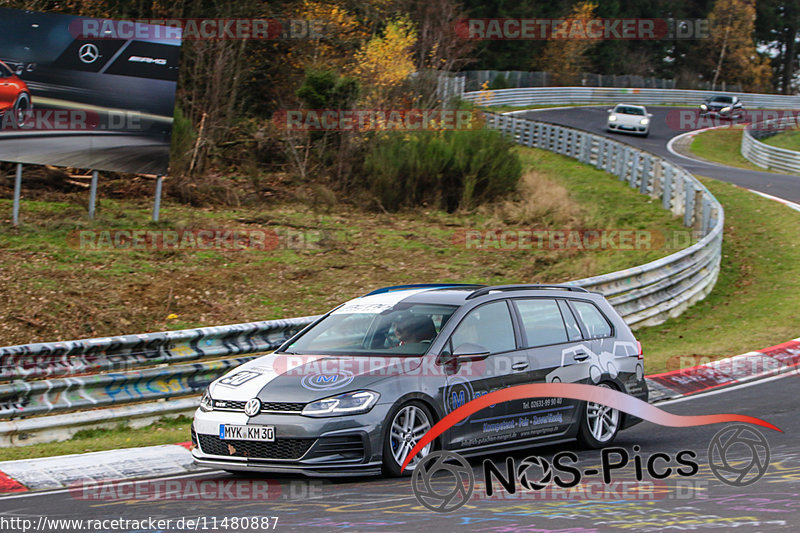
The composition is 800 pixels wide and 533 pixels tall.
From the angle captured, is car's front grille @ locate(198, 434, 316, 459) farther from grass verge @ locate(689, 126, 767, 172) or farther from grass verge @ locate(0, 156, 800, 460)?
grass verge @ locate(689, 126, 767, 172)

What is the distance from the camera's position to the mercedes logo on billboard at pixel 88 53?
670 inches

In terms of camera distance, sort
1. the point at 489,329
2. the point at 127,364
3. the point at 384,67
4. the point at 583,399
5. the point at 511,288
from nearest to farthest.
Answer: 1. the point at 489,329
2. the point at 583,399
3. the point at 511,288
4. the point at 127,364
5. the point at 384,67

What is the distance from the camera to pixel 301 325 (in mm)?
11227

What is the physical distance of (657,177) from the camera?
2669 cm

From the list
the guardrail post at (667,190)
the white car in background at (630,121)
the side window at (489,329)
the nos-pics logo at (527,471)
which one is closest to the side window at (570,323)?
the side window at (489,329)

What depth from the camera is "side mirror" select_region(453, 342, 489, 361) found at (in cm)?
807

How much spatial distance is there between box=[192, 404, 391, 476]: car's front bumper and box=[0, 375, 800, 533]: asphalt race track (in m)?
0.16

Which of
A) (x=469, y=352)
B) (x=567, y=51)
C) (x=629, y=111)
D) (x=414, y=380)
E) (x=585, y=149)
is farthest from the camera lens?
(x=567, y=51)

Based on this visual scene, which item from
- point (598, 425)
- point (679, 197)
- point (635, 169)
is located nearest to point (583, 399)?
point (598, 425)

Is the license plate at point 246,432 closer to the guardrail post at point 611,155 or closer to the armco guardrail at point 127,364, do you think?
the armco guardrail at point 127,364

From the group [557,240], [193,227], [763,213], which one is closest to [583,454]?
[193,227]

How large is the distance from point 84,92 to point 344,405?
11.9 meters

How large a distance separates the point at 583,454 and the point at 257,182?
16805mm

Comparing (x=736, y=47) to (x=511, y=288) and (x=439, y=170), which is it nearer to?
(x=439, y=170)
